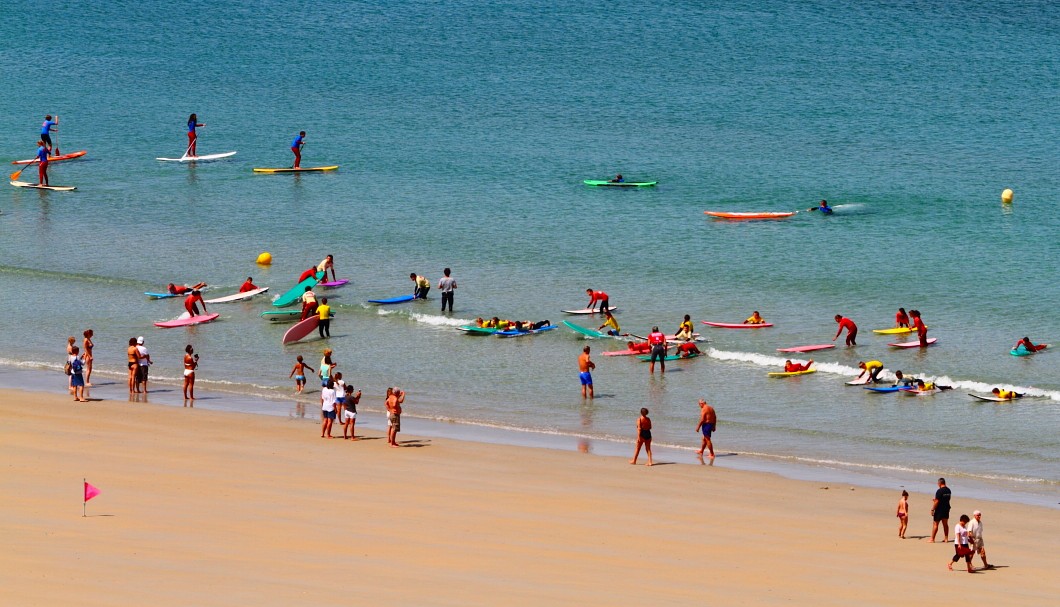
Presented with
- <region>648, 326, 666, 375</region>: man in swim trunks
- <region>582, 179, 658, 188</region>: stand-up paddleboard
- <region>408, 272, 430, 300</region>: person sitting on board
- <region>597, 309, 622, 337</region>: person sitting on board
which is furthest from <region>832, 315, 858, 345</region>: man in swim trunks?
<region>582, 179, 658, 188</region>: stand-up paddleboard

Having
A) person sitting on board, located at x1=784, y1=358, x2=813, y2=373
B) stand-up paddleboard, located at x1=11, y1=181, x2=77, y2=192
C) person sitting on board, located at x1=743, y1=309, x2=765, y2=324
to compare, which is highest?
stand-up paddleboard, located at x1=11, y1=181, x2=77, y2=192

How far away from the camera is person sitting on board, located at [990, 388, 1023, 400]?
1200 inches

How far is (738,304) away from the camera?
39.1m

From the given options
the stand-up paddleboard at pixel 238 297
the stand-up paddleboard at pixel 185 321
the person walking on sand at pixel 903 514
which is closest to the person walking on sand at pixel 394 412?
the person walking on sand at pixel 903 514

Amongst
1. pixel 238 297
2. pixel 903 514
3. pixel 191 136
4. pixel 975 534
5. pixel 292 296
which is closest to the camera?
pixel 975 534

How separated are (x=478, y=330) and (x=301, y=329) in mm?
4668

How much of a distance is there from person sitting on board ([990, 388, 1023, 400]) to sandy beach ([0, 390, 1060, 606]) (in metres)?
7.33

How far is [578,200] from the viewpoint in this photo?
51375 millimetres

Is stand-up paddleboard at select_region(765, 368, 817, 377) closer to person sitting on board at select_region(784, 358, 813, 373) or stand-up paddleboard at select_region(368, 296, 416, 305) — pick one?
person sitting on board at select_region(784, 358, 813, 373)

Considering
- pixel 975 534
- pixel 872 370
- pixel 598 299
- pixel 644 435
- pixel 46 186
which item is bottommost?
pixel 975 534

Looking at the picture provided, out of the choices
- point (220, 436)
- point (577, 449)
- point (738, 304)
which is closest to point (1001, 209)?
point (738, 304)

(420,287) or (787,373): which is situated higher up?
(420,287)

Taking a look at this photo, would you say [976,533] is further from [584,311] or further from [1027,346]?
[584,311]

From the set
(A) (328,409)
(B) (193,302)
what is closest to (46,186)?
(B) (193,302)
